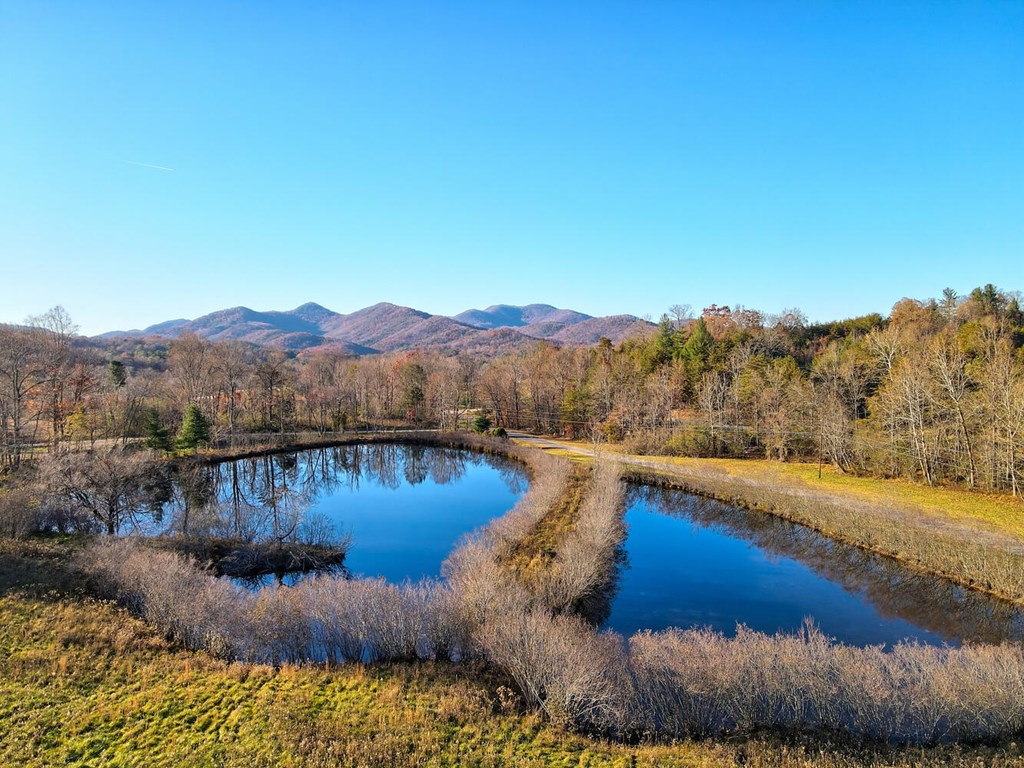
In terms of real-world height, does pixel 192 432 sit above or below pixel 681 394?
below

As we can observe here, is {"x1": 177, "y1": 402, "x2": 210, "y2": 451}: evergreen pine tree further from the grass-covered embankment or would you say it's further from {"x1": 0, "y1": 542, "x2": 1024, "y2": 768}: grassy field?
the grass-covered embankment

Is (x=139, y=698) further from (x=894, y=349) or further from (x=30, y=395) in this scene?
(x=894, y=349)

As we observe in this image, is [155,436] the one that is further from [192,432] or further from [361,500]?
[361,500]

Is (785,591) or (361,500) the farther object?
(361,500)

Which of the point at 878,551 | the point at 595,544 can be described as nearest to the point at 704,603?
the point at 595,544

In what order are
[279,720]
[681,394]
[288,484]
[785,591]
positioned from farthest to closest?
[681,394] < [288,484] < [785,591] < [279,720]

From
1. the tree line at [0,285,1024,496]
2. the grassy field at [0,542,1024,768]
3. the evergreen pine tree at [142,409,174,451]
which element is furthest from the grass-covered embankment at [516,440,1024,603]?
the evergreen pine tree at [142,409,174,451]

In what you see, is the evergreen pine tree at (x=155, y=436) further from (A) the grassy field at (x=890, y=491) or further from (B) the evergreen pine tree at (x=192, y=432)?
(A) the grassy field at (x=890, y=491)

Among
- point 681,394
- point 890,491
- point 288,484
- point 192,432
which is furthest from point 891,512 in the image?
point 192,432
